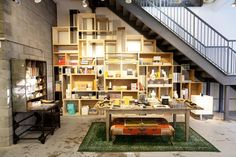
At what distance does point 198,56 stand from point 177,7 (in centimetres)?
214

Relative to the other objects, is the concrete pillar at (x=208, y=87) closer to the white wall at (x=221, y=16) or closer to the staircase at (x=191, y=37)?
the staircase at (x=191, y=37)

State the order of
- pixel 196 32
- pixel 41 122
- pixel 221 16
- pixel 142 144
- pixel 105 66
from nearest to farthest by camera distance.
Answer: pixel 142 144 → pixel 41 122 → pixel 105 66 → pixel 196 32 → pixel 221 16

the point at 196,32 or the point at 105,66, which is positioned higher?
the point at 196,32

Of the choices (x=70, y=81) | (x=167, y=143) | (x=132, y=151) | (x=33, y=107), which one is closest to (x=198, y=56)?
(x=167, y=143)

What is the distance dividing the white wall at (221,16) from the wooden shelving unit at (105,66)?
1.98 metres

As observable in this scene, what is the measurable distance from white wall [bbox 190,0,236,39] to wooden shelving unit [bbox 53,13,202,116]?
6.49 feet

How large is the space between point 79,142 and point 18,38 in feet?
8.79

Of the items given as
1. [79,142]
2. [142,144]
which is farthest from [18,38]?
[142,144]

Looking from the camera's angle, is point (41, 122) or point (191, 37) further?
point (191, 37)

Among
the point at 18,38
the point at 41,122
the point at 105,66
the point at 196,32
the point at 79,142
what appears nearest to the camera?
the point at 79,142

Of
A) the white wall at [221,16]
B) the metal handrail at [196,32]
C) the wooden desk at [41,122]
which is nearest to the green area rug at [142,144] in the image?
the wooden desk at [41,122]

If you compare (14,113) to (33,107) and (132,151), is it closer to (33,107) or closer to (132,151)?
(33,107)

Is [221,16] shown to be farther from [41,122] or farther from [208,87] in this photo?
[41,122]

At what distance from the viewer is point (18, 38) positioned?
4539 millimetres
